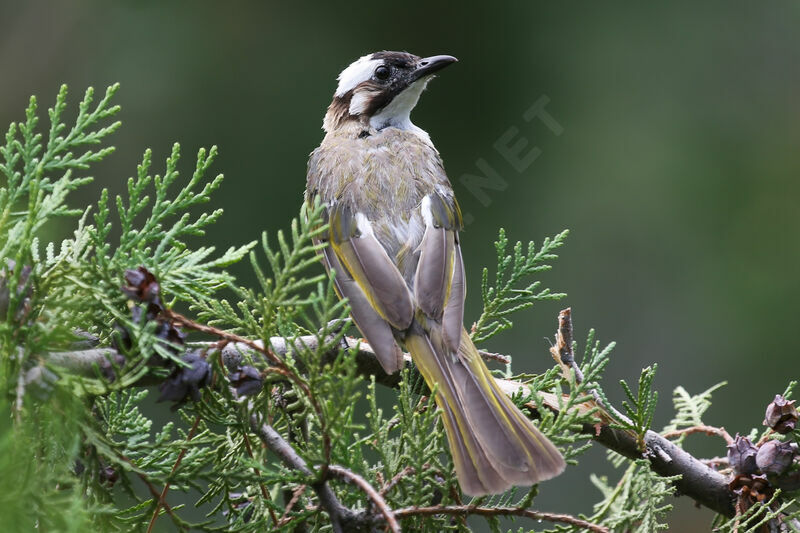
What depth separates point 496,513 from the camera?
1.74 m

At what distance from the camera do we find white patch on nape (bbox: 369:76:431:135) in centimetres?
433

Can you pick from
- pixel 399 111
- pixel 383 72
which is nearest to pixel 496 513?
pixel 399 111

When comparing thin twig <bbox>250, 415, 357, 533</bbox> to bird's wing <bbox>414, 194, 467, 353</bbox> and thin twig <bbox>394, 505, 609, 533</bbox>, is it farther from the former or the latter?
bird's wing <bbox>414, 194, 467, 353</bbox>

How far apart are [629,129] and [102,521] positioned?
18.9 feet

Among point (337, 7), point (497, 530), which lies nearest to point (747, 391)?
point (337, 7)

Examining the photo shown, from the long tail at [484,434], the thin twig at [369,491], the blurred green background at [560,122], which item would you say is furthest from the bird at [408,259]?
the blurred green background at [560,122]

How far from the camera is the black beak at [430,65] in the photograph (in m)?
4.23

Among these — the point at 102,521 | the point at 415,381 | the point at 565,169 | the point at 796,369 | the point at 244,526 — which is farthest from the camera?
the point at 565,169

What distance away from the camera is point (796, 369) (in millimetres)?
5898

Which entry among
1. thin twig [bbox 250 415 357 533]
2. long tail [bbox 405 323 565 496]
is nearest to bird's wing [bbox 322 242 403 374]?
long tail [bbox 405 323 565 496]

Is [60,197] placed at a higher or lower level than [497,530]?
higher

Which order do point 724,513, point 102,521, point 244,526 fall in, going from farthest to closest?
point 724,513
point 244,526
point 102,521

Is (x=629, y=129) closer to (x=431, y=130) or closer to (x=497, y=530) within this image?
(x=431, y=130)

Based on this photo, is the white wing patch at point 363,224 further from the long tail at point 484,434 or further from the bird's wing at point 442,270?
the long tail at point 484,434
